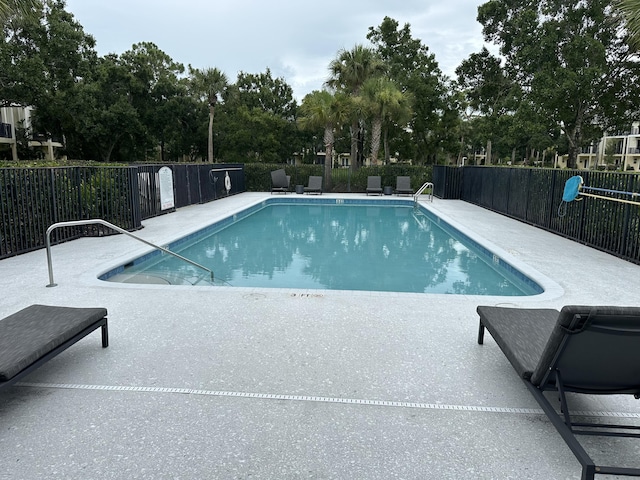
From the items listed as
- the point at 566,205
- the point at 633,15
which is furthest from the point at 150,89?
the point at 633,15

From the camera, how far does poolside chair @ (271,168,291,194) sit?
19500 millimetres

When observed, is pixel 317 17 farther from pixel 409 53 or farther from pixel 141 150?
pixel 141 150

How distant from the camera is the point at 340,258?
8398 millimetres

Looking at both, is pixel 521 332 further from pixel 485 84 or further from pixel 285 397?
pixel 485 84

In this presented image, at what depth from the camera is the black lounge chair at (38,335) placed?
249cm

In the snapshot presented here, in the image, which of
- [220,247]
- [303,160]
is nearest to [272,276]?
[220,247]

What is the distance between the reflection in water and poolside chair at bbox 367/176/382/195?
5956 millimetres

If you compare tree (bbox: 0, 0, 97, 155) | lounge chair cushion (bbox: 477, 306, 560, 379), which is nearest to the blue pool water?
lounge chair cushion (bbox: 477, 306, 560, 379)

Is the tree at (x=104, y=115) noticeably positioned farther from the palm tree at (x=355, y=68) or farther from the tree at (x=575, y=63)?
the tree at (x=575, y=63)

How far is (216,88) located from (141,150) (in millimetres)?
8386

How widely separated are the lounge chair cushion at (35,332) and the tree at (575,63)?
69.2ft

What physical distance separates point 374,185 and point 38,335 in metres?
17.4

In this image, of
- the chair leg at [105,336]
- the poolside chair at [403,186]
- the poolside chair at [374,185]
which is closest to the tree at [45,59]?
the poolside chair at [374,185]

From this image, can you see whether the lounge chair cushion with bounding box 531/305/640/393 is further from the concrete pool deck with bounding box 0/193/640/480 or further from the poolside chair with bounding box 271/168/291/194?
the poolside chair with bounding box 271/168/291/194
